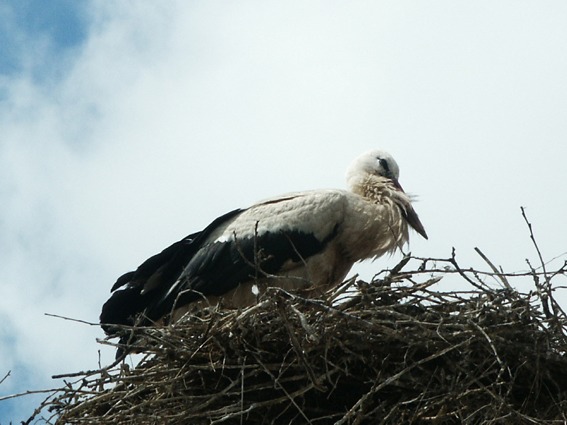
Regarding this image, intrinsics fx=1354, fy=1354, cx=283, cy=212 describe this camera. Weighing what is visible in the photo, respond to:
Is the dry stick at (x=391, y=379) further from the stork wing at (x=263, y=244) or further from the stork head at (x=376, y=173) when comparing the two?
the stork head at (x=376, y=173)

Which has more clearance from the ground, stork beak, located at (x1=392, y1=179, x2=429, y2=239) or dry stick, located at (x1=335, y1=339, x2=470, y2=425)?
stork beak, located at (x1=392, y1=179, x2=429, y2=239)

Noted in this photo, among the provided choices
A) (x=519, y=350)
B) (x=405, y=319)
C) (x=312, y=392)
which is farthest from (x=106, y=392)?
(x=519, y=350)

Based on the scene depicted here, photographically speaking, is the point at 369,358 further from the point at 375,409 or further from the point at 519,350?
the point at 519,350

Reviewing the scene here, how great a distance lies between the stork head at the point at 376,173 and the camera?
7.62m

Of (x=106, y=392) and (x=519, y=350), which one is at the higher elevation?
(x=106, y=392)

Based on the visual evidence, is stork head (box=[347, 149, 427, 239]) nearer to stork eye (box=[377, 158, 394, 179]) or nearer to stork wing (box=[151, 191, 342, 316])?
stork eye (box=[377, 158, 394, 179])

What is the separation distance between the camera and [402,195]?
7.54 meters

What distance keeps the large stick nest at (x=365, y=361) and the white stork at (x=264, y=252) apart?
114 centimetres

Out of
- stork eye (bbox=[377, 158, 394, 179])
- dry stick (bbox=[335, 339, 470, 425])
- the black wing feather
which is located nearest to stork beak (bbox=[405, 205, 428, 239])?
stork eye (bbox=[377, 158, 394, 179])

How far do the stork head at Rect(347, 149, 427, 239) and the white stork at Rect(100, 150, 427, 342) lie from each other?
9.7 inches

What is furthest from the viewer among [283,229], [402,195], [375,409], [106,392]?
[402,195]

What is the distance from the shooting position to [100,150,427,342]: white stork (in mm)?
6941

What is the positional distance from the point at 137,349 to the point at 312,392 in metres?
0.75

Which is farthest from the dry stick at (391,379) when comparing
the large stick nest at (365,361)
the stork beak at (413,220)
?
the stork beak at (413,220)
